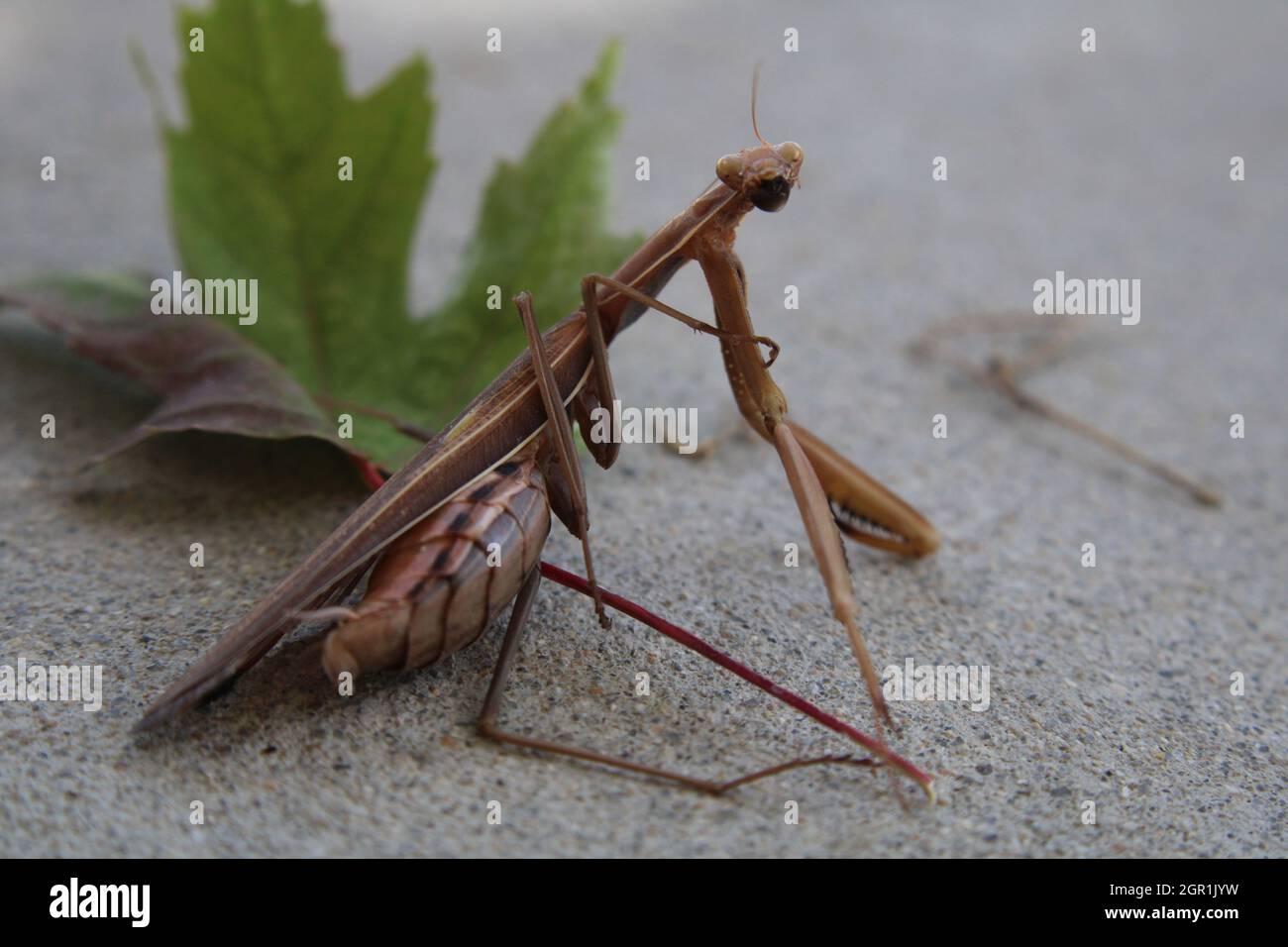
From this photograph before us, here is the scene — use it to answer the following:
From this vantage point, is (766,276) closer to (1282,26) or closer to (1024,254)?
(1024,254)

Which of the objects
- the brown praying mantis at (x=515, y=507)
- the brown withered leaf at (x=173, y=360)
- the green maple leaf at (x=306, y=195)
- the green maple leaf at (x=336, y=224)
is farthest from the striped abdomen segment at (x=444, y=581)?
the green maple leaf at (x=306, y=195)

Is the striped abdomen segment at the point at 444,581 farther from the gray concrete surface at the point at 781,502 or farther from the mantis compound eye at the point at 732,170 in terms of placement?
the mantis compound eye at the point at 732,170

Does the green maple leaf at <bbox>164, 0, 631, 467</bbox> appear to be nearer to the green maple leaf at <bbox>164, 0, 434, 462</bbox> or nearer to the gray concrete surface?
the green maple leaf at <bbox>164, 0, 434, 462</bbox>

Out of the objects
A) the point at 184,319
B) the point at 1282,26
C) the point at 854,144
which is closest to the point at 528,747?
the point at 184,319

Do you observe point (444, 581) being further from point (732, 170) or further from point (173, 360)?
point (173, 360)

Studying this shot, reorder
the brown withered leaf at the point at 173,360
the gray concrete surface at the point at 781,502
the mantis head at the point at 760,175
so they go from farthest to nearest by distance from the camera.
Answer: the brown withered leaf at the point at 173,360 < the mantis head at the point at 760,175 < the gray concrete surface at the point at 781,502

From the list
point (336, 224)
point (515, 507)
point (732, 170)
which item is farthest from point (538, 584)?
point (336, 224)
